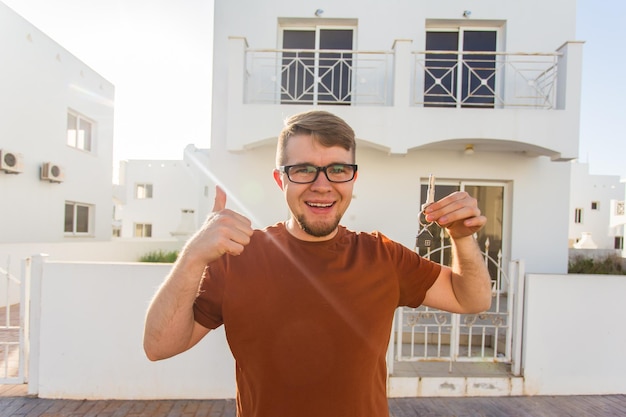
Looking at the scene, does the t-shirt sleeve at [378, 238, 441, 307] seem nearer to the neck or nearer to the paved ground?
the neck

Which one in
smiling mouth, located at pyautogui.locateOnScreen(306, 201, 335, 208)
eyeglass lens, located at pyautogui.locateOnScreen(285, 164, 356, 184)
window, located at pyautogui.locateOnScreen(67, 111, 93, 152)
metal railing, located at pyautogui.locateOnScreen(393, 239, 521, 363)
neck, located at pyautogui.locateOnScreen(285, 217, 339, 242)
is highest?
window, located at pyautogui.locateOnScreen(67, 111, 93, 152)

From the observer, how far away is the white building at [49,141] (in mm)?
7910

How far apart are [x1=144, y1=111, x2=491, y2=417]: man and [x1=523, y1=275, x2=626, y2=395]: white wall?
8.94 ft

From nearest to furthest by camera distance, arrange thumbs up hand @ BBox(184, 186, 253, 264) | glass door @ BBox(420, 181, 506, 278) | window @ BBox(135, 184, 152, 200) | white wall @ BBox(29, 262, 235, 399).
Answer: thumbs up hand @ BBox(184, 186, 253, 264) < white wall @ BBox(29, 262, 235, 399) < glass door @ BBox(420, 181, 506, 278) < window @ BBox(135, 184, 152, 200)

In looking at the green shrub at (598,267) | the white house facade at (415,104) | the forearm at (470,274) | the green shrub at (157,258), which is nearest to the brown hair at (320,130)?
the forearm at (470,274)

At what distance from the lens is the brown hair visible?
1423 mm

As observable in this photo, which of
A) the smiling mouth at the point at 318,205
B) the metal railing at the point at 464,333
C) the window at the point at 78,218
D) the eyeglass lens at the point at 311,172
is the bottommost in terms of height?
the metal railing at the point at 464,333

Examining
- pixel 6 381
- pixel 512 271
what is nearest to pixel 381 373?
pixel 512 271

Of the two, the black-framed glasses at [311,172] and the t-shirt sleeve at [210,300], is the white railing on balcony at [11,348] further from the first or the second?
the black-framed glasses at [311,172]

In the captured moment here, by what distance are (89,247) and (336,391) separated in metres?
9.03

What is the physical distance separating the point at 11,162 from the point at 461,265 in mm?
9736

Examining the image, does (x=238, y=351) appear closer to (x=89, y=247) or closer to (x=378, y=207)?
(x=378, y=207)

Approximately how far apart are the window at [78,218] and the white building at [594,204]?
2870 cm

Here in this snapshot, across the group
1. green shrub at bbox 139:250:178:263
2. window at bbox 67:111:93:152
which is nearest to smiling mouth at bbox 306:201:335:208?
green shrub at bbox 139:250:178:263
